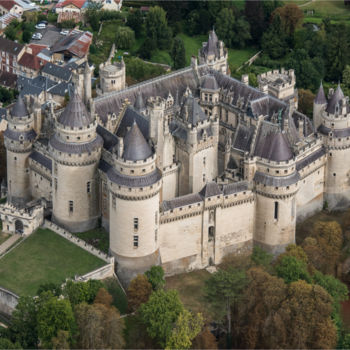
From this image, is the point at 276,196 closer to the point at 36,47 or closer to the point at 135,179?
the point at 135,179

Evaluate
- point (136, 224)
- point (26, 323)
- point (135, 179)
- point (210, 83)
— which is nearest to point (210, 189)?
point (136, 224)

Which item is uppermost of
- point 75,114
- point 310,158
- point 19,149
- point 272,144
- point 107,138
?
point 75,114

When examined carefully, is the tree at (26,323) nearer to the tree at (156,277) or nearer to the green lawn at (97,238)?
the tree at (156,277)

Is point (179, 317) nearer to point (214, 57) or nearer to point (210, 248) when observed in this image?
point (210, 248)

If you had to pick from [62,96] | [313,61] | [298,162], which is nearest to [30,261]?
[298,162]

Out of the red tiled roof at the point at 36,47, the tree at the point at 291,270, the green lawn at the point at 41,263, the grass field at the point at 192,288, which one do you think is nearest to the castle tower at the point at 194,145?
the grass field at the point at 192,288

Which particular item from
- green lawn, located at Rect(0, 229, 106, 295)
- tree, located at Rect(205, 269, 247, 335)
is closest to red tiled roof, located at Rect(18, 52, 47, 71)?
green lawn, located at Rect(0, 229, 106, 295)
